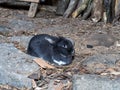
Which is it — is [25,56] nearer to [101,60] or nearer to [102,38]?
[101,60]

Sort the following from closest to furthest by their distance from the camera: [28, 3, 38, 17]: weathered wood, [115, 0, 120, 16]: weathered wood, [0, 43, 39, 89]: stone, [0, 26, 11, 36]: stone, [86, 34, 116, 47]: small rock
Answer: [0, 43, 39, 89]: stone < [86, 34, 116, 47]: small rock < [0, 26, 11, 36]: stone < [115, 0, 120, 16]: weathered wood < [28, 3, 38, 17]: weathered wood

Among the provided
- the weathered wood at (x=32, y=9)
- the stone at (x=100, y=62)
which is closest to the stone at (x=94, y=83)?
the stone at (x=100, y=62)

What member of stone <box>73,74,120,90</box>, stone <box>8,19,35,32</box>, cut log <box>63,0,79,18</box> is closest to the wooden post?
stone <box>8,19,35,32</box>

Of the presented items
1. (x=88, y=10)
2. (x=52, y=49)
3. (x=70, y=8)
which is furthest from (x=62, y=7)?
(x=52, y=49)

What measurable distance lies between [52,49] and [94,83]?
85 centimetres

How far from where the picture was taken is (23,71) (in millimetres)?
3711

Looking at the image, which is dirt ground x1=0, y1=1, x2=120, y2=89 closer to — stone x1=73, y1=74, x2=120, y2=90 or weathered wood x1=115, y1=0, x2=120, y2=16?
weathered wood x1=115, y1=0, x2=120, y2=16

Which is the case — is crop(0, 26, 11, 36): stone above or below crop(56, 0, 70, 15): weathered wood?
below

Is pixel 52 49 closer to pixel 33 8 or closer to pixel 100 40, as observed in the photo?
pixel 100 40

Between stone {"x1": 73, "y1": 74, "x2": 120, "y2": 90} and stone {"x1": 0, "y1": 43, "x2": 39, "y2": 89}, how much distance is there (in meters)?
0.47

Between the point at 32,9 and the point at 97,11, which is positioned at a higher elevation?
the point at 97,11

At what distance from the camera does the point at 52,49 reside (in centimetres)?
409

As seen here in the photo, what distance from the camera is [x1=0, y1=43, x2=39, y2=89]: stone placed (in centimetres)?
357

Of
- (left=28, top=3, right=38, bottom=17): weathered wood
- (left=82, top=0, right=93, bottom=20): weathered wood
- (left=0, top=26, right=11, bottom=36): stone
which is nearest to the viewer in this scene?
(left=0, top=26, right=11, bottom=36): stone
